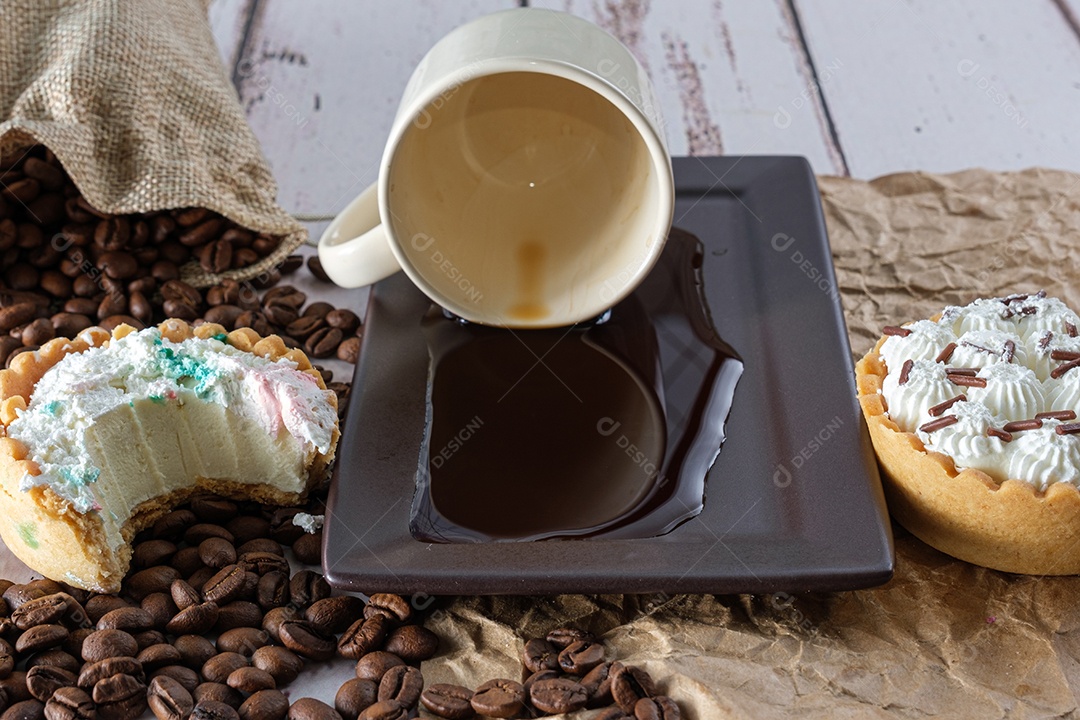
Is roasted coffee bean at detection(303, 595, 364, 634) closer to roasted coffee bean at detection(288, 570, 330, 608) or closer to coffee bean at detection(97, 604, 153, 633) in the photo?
roasted coffee bean at detection(288, 570, 330, 608)

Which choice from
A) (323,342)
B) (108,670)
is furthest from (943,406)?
(108,670)

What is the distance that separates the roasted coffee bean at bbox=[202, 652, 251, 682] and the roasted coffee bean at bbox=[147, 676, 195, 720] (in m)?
0.04

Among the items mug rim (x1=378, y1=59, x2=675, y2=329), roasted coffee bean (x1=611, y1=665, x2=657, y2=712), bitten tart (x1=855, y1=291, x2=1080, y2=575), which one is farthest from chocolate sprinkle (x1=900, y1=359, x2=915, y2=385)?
roasted coffee bean (x1=611, y1=665, x2=657, y2=712)

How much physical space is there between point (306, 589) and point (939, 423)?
3.24ft

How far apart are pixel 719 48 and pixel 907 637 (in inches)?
77.2

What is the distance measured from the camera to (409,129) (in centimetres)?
197

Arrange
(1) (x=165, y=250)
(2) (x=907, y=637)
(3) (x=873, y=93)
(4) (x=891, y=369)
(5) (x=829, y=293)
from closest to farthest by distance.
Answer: (2) (x=907, y=637) < (4) (x=891, y=369) < (5) (x=829, y=293) < (1) (x=165, y=250) < (3) (x=873, y=93)

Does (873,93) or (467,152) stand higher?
(467,152)

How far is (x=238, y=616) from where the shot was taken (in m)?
1.83

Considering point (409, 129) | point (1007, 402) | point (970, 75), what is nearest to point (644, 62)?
point (970, 75)

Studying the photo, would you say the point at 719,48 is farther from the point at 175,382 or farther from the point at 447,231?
the point at 175,382

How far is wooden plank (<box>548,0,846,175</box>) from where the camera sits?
2988 mm

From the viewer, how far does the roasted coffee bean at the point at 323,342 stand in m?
2.32

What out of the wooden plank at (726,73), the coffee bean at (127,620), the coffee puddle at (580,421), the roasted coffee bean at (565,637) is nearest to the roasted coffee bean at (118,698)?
the coffee bean at (127,620)
